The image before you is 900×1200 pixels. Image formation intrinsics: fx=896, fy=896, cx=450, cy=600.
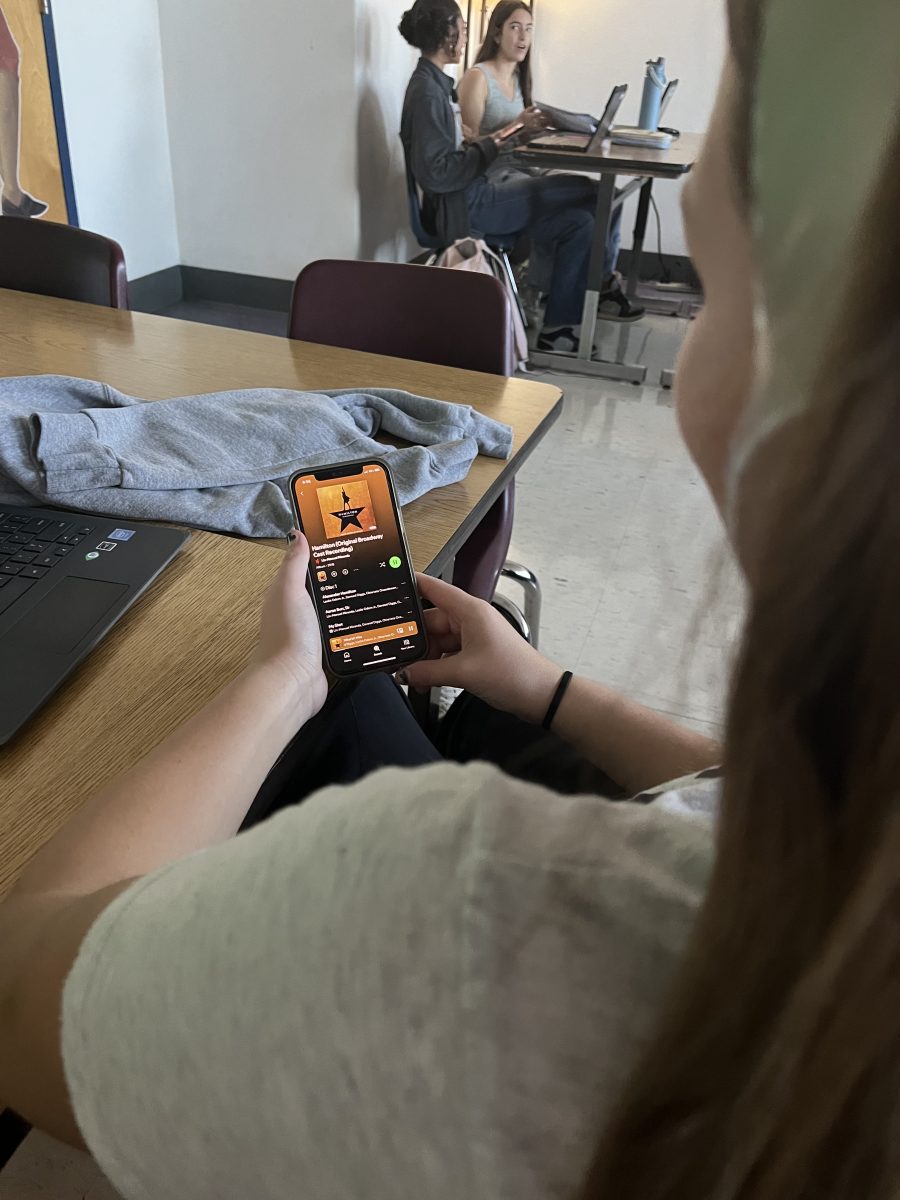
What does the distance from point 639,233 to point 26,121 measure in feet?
8.70

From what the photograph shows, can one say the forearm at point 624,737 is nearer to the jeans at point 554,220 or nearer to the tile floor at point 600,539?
the tile floor at point 600,539

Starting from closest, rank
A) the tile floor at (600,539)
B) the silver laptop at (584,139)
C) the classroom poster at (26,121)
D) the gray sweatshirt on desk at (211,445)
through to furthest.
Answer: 1. the gray sweatshirt on desk at (211,445)
2. the tile floor at (600,539)
3. the classroom poster at (26,121)
4. the silver laptop at (584,139)

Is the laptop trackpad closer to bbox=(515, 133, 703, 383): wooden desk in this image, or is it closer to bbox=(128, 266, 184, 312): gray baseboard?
bbox=(515, 133, 703, 383): wooden desk

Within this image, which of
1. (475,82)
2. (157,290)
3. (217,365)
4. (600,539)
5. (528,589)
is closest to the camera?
(217,365)

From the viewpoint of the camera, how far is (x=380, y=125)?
137 inches

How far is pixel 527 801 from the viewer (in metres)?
0.33

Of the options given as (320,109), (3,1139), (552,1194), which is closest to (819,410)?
(552,1194)

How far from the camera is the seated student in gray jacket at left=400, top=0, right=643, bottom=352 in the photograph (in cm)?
319

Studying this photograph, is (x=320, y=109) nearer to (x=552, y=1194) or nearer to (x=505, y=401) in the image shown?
(x=505, y=401)

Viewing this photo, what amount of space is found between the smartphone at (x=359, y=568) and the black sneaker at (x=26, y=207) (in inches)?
104

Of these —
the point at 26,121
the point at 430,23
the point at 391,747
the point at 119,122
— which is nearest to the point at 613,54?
the point at 430,23

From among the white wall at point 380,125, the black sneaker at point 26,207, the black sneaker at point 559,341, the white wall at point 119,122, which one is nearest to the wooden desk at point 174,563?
the black sneaker at point 26,207

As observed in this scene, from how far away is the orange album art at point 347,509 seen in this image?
2.59ft

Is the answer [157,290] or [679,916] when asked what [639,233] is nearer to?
[157,290]
